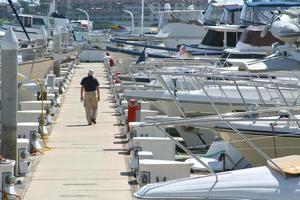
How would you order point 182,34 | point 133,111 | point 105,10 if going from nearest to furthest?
1. point 133,111
2. point 182,34
3. point 105,10

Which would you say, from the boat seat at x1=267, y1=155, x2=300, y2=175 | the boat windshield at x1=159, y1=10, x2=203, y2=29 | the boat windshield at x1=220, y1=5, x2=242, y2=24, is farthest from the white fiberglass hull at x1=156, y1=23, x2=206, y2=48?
the boat seat at x1=267, y1=155, x2=300, y2=175

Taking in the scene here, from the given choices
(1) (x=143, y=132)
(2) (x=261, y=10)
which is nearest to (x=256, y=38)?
(2) (x=261, y=10)

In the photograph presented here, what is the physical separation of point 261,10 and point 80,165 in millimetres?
15050

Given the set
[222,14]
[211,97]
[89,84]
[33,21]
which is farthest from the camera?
[33,21]

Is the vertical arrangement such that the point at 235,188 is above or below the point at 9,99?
above

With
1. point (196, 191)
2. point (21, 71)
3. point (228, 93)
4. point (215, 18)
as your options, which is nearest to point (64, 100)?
point (21, 71)

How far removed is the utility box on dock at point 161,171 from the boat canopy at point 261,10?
Answer: 1596cm

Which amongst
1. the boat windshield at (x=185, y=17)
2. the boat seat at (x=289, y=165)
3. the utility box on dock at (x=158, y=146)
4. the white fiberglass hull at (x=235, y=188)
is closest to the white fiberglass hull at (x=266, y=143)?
the utility box on dock at (x=158, y=146)

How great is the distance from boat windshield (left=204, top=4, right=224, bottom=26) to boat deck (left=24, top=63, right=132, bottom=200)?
17.3 meters

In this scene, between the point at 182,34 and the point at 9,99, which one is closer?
the point at 9,99

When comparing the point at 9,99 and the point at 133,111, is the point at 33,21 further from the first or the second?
the point at 9,99

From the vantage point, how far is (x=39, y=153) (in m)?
15.5

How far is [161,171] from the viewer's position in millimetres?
11547

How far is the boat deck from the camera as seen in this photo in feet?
39.4
